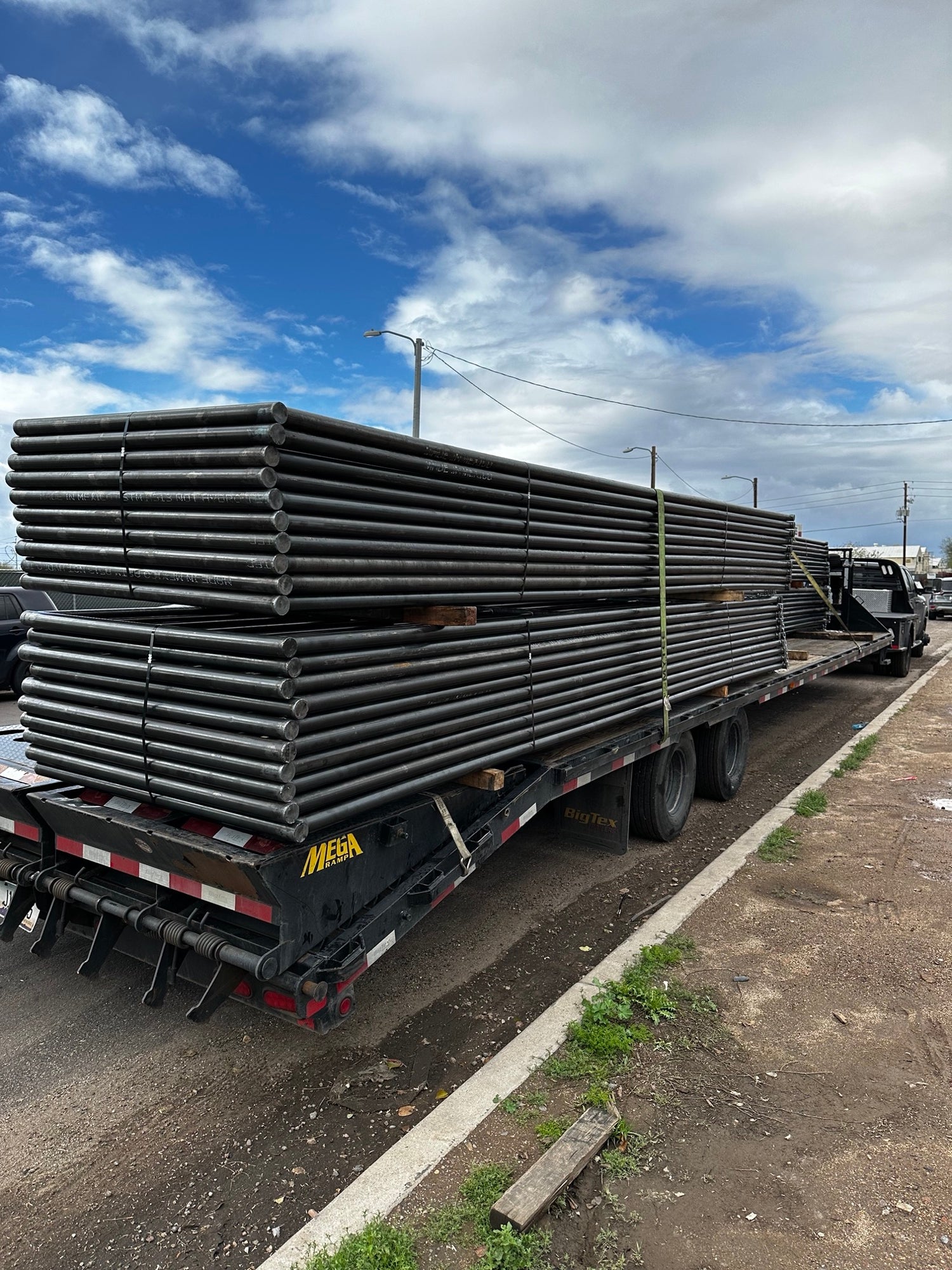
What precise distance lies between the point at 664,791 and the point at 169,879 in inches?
158

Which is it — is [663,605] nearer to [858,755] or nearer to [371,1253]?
[371,1253]

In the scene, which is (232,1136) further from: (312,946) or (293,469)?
(293,469)

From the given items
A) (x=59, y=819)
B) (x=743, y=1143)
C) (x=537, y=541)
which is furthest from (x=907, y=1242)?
(x=59, y=819)

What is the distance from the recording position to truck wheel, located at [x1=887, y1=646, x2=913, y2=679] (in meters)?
15.9

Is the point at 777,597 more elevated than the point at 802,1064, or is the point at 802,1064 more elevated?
the point at 777,597

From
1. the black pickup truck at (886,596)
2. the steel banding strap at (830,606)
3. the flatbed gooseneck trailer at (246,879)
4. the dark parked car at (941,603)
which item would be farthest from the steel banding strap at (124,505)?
the dark parked car at (941,603)

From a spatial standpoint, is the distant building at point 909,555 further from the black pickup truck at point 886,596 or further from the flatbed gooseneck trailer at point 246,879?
the flatbed gooseneck trailer at point 246,879

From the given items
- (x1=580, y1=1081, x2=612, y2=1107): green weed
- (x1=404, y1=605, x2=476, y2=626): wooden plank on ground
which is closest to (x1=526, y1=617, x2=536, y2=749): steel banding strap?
(x1=404, y1=605, x2=476, y2=626): wooden plank on ground

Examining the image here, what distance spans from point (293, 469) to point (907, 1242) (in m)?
3.27

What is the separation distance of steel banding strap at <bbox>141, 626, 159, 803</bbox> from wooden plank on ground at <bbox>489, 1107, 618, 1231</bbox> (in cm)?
198

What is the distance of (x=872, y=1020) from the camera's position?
3881 millimetres

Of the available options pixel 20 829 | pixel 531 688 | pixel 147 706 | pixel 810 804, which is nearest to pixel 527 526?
pixel 531 688

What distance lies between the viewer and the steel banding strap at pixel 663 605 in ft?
18.8

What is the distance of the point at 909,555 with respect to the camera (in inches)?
2279
